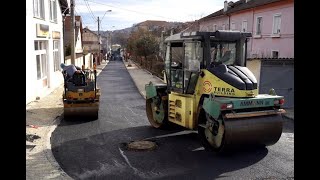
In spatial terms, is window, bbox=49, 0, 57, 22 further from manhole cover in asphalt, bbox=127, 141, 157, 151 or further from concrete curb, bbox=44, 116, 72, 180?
manhole cover in asphalt, bbox=127, 141, 157, 151

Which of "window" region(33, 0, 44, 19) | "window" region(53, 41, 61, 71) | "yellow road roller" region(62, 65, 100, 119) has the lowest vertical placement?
"yellow road roller" region(62, 65, 100, 119)

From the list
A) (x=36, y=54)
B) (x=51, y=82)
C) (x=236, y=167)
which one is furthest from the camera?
(x=51, y=82)

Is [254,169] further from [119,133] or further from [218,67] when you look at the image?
[119,133]

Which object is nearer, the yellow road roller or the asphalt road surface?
the asphalt road surface

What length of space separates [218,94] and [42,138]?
4.77 meters

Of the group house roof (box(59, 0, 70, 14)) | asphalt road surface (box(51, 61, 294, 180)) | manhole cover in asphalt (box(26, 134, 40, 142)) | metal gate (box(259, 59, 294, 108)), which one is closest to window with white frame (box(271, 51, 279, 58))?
metal gate (box(259, 59, 294, 108))

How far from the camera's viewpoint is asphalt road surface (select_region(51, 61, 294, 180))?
21.4 ft

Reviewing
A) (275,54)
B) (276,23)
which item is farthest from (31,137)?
(276,23)

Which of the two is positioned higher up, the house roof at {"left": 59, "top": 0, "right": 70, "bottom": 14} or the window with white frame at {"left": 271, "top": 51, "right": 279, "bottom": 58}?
the house roof at {"left": 59, "top": 0, "right": 70, "bottom": 14}

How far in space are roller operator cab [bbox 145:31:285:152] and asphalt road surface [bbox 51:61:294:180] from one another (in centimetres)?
41
